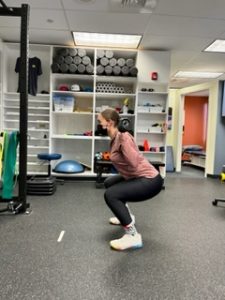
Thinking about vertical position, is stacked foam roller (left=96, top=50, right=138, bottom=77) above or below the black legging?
above

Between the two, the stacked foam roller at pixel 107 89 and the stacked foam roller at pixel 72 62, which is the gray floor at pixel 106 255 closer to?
the stacked foam roller at pixel 107 89

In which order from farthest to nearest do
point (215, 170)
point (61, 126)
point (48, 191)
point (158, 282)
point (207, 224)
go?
point (215, 170), point (61, 126), point (48, 191), point (207, 224), point (158, 282)

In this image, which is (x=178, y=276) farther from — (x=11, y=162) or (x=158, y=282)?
(x=11, y=162)

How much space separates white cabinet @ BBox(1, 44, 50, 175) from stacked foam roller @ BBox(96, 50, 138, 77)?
44.2 inches

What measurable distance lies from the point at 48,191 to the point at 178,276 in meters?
2.83

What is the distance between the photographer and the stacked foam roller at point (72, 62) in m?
5.32

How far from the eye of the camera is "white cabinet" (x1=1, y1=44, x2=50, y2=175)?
5.45m

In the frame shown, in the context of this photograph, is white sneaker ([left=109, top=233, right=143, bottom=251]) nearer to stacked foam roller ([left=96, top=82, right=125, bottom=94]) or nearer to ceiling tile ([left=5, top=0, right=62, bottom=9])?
ceiling tile ([left=5, top=0, right=62, bottom=9])

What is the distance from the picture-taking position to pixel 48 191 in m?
4.42

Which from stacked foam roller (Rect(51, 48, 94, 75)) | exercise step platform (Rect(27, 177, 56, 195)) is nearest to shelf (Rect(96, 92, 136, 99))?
stacked foam roller (Rect(51, 48, 94, 75))

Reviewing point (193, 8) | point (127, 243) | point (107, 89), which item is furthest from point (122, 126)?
point (107, 89)

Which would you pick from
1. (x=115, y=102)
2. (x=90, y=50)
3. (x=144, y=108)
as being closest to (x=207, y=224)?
(x=144, y=108)

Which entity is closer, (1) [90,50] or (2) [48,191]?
(2) [48,191]

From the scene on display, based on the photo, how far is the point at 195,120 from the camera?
32.4 ft
